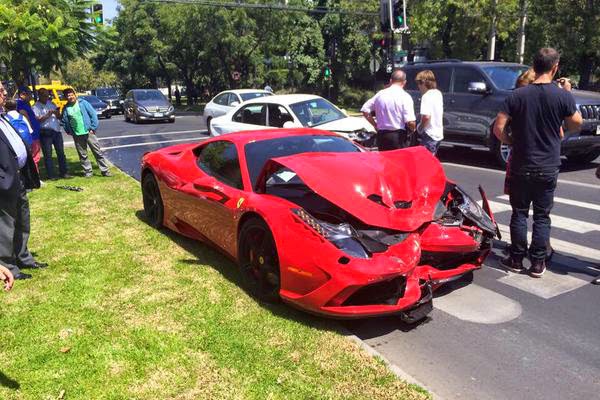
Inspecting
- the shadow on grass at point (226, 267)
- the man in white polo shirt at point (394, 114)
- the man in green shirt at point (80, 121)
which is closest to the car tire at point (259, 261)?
the shadow on grass at point (226, 267)

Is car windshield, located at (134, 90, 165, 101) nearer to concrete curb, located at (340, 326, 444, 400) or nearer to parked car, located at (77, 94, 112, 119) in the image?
parked car, located at (77, 94, 112, 119)

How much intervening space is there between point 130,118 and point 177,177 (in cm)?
2129

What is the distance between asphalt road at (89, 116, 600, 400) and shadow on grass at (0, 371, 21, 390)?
228 centimetres

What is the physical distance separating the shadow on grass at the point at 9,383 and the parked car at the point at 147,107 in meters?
22.1

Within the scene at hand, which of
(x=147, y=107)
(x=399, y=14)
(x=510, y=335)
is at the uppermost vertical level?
(x=399, y=14)

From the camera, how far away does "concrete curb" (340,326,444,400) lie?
10.5ft

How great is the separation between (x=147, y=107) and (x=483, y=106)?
17.6 m

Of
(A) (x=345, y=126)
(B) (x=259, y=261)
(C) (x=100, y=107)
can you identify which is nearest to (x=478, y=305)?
(B) (x=259, y=261)

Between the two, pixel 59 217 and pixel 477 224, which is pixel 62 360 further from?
pixel 59 217

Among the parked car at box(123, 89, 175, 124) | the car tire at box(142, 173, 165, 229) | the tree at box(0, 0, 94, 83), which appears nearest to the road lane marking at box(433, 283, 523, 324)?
the car tire at box(142, 173, 165, 229)

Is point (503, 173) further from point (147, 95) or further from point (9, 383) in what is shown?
point (147, 95)

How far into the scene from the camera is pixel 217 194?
4949mm

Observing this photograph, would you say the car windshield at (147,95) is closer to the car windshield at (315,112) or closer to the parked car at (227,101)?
the parked car at (227,101)

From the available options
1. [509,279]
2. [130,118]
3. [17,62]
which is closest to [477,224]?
[509,279]
